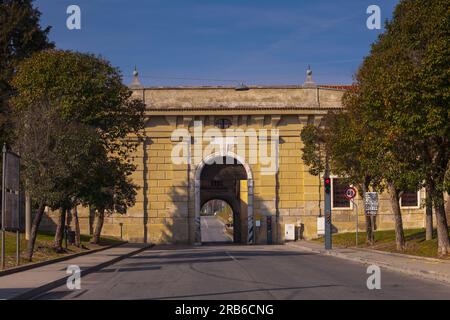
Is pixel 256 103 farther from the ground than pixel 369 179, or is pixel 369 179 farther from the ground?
pixel 256 103

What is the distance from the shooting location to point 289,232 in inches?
2329

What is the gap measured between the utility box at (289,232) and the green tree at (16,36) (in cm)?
2305

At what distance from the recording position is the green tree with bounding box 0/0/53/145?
4597cm

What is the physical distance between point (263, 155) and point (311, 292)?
4247 cm

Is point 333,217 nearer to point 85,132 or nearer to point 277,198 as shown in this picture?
point 277,198

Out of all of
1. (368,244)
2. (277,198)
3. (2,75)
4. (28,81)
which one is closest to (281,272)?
(28,81)

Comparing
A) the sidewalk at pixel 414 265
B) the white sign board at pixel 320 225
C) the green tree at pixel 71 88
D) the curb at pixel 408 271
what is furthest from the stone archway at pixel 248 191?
the sidewalk at pixel 414 265

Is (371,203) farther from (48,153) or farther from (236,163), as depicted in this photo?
(236,163)

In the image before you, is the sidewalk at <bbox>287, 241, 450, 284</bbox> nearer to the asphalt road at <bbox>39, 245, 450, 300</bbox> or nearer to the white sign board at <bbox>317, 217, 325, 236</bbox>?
the asphalt road at <bbox>39, 245, 450, 300</bbox>

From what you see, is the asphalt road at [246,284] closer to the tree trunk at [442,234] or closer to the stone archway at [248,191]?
the tree trunk at [442,234]

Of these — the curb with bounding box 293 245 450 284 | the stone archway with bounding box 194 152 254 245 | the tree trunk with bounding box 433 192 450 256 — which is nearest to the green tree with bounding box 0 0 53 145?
the stone archway with bounding box 194 152 254 245

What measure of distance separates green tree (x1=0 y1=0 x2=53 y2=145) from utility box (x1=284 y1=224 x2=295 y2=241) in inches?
908

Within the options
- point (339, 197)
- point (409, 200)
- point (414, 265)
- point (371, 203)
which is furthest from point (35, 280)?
point (409, 200)
